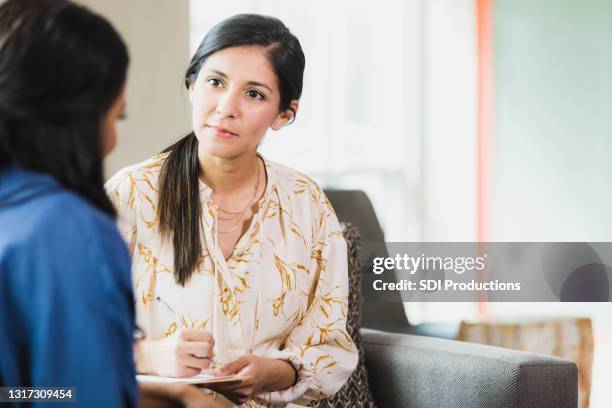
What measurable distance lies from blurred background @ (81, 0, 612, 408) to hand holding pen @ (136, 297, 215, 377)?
7.96 ft

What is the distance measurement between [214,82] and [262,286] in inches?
14.8

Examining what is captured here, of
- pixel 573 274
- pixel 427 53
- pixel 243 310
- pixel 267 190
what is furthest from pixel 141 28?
pixel 573 274

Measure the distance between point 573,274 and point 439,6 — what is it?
144 centimetres

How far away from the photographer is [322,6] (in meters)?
3.88

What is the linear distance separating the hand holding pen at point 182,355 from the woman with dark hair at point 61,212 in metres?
0.54

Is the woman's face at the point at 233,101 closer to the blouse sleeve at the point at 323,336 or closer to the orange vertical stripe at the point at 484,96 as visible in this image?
the blouse sleeve at the point at 323,336

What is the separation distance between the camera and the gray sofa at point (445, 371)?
1648 millimetres

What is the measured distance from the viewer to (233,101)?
5.12ft

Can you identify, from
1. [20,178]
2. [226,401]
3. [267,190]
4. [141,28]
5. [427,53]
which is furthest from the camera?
[427,53]

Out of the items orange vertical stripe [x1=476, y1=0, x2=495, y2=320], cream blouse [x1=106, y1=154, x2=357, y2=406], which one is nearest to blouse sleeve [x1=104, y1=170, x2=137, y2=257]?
cream blouse [x1=106, y1=154, x2=357, y2=406]

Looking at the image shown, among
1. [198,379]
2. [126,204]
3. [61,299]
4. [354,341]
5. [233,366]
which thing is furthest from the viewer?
[354,341]

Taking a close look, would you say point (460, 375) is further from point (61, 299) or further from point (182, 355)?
point (61, 299)

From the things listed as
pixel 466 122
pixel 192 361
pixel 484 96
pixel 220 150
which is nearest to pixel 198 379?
pixel 192 361

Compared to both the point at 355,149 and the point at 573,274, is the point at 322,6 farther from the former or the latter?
the point at 573,274
